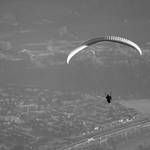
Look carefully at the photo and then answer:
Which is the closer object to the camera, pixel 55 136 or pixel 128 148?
pixel 128 148

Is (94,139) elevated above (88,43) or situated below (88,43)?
below

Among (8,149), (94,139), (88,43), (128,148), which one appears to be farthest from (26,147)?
(88,43)

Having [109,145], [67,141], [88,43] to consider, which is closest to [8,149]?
[67,141]

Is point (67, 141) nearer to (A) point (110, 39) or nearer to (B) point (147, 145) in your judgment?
(B) point (147, 145)

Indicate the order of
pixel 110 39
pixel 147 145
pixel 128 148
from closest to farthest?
pixel 110 39
pixel 128 148
pixel 147 145

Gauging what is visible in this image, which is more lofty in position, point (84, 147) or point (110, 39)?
point (110, 39)

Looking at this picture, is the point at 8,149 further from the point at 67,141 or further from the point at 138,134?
the point at 138,134

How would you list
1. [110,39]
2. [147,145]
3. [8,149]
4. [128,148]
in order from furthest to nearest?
1. [8,149]
2. [147,145]
3. [128,148]
4. [110,39]

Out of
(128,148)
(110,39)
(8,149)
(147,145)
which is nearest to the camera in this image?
(110,39)

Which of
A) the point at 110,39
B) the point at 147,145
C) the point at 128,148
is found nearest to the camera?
the point at 110,39
